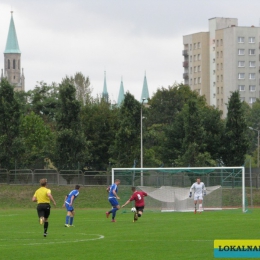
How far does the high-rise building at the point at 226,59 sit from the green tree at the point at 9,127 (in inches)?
3988

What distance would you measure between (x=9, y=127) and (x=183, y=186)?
2322cm

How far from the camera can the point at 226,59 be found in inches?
6752

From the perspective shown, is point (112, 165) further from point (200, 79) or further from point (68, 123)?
point (200, 79)

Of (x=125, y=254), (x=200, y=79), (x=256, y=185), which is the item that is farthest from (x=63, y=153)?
(x=200, y=79)

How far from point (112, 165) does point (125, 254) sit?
52.7m

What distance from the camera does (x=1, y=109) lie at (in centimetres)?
6938

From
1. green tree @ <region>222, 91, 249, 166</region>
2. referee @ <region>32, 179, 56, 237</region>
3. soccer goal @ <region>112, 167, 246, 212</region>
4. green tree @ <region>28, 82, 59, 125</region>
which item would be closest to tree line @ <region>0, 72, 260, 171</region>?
green tree @ <region>222, 91, 249, 166</region>

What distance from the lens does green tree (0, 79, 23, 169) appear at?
68.4 metres

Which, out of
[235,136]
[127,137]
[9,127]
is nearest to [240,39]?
[235,136]

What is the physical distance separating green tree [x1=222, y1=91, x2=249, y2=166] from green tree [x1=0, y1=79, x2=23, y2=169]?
690 inches

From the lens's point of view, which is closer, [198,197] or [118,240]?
[118,240]

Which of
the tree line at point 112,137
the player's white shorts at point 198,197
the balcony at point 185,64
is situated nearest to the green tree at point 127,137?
the tree line at point 112,137

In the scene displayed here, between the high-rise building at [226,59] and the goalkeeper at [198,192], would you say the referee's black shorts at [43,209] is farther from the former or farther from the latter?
the high-rise building at [226,59]

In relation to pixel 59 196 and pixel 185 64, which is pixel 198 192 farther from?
pixel 185 64
